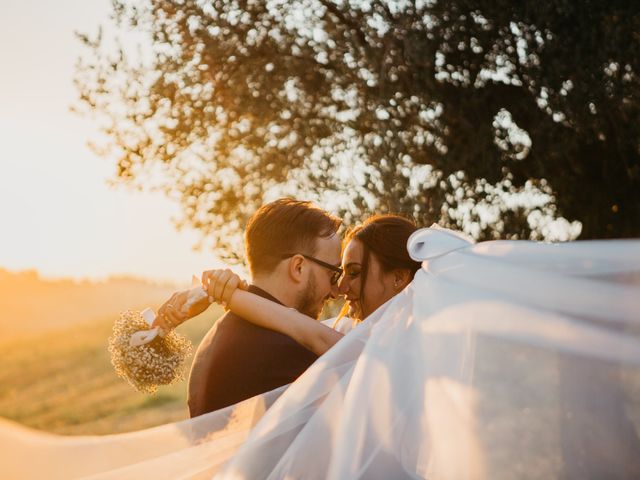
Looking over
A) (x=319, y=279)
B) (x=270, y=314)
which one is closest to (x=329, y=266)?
(x=319, y=279)

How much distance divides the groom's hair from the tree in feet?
15.8

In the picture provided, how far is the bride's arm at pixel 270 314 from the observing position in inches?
162

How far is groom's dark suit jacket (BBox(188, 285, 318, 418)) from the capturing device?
3957 mm

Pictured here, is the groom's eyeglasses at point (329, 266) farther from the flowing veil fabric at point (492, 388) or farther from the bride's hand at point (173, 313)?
the flowing veil fabric at point (492, 388)

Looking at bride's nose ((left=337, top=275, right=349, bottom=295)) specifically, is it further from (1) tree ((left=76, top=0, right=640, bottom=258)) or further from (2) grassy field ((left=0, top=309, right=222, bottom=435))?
(2) grassy field ((left=0, top=309, right=222, bottom=435))

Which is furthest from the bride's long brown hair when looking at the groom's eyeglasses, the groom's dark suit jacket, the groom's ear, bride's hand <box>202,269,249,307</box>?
the groom's dark suit jacket

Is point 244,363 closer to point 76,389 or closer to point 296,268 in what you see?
point 296,268

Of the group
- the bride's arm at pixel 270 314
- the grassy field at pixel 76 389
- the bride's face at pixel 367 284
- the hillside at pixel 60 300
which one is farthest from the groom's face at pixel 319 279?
the hillside at pixel 60 300

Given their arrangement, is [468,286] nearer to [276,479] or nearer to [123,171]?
[276,479]

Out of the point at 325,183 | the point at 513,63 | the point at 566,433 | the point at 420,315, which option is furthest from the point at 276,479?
the point at 513,63

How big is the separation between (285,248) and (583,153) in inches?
249

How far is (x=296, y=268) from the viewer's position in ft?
14.6

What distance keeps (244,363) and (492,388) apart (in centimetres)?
133

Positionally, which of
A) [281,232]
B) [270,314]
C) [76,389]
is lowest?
[76,389]
